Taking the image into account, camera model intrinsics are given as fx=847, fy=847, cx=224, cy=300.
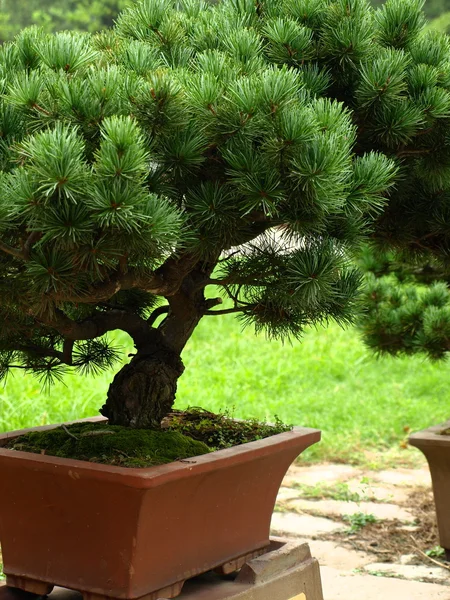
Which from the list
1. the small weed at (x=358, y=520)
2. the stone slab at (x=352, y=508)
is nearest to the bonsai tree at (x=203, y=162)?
the small weed at (x=358, y=520)

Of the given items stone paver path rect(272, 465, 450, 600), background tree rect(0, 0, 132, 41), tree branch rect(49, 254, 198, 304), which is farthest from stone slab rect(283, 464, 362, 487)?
background tree rect(0, 0, 132, 41)

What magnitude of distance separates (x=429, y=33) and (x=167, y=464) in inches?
39.6

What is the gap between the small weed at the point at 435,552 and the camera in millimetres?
2711

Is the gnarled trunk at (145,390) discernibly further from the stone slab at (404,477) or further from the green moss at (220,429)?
the stone slab at (404,477)

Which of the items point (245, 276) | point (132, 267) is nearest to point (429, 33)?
point (245, 276)

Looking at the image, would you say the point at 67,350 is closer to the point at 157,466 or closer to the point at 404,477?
the point at 157,466

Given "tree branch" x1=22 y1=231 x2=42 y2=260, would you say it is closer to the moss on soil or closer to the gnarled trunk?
the moss on soil

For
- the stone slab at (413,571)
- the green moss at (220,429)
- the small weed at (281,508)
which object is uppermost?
the green moss at (220,429)

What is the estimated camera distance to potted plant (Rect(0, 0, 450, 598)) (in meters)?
1.24

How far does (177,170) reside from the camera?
4.50ft

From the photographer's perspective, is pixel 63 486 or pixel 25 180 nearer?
pixel 25 180

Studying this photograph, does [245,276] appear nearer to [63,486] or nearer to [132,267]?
[132,267]

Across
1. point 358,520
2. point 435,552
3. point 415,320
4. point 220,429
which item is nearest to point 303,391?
point 358,520

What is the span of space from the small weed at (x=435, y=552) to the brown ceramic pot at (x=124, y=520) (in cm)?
113
